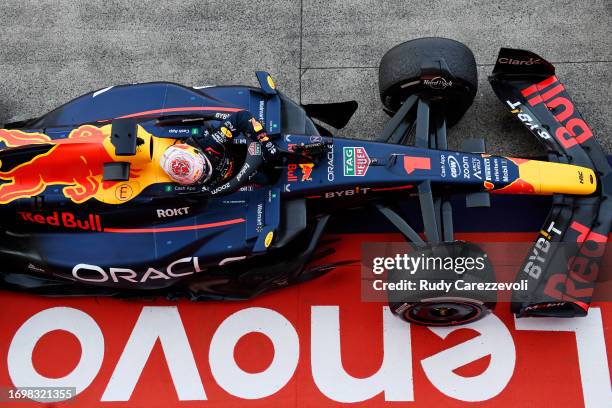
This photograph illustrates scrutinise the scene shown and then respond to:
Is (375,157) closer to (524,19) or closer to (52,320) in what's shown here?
(524,19)

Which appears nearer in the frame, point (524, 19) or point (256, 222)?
point (256, 222)

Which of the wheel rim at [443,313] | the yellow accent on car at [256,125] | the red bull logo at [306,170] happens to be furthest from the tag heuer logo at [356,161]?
the wheel rim at [443,313]

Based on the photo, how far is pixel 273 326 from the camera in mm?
4430

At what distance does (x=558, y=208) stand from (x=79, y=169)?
3.18m

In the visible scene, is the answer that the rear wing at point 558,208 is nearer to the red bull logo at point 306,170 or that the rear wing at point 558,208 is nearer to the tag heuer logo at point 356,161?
the tag heuer logo at point 356,161

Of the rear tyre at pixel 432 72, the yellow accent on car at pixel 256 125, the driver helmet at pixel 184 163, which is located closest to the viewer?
the driver helmet at pixel 184 163

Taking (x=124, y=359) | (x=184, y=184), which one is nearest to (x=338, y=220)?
(x=184, y=184)

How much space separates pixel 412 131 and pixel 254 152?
1.66 m

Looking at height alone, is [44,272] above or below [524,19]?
below

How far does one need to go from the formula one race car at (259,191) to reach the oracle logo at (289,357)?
25 cm

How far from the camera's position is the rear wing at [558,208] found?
13.2 feet

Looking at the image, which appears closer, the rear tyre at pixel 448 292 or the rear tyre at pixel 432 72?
the rear tyre at pixel 448 292

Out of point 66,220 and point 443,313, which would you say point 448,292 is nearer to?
point 443,313

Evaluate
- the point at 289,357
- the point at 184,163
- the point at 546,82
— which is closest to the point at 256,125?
the point at 184,163
